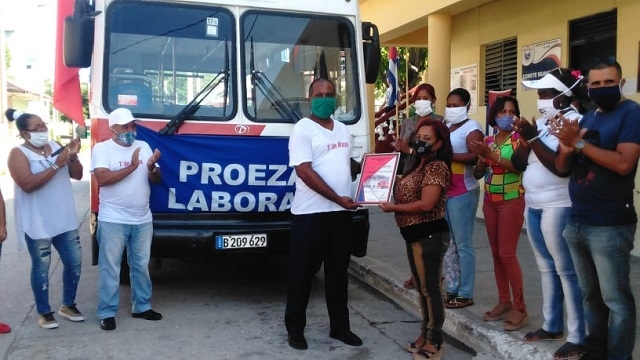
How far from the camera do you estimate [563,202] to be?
3.89 metres

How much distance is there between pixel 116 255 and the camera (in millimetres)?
5094

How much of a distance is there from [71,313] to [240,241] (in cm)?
150

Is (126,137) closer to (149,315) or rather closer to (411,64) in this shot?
(149,315)

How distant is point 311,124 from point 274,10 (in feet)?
5.84

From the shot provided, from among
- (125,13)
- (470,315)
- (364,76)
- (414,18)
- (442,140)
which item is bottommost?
(470,315)

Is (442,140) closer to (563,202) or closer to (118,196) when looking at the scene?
(563,202)

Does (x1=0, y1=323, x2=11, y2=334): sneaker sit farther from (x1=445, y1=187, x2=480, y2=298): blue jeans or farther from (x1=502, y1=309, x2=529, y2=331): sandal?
(x1=502, y1=309, x2=529, y2=331): sandal

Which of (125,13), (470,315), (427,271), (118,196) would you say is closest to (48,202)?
(118,196)

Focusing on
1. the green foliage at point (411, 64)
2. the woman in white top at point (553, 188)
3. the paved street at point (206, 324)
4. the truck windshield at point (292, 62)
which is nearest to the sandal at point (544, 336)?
the woman in white top at point (553, 188)

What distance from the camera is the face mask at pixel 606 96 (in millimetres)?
3350

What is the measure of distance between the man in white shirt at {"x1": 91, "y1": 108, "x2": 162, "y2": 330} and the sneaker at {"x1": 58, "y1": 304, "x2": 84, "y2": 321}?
0.93 ft

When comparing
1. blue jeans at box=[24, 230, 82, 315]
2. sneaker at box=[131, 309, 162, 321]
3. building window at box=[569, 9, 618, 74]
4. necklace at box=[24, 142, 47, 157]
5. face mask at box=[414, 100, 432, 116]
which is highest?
building window at box=[569, 9, 618, 74]

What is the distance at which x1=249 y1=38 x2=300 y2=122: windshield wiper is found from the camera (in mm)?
5715

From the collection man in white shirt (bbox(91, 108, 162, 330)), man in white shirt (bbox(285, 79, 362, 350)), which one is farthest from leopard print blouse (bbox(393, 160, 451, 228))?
man in white shirt (bbox(91, 108, 162, 330))
